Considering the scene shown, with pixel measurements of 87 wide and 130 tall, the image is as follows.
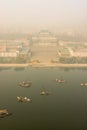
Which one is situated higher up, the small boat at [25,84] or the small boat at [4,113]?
the small boat at [25,84]

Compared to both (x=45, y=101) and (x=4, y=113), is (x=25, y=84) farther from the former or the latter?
(x=4, y=113)

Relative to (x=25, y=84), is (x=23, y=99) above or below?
below

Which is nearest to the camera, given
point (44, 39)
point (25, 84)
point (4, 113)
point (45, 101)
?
point (4, 113)

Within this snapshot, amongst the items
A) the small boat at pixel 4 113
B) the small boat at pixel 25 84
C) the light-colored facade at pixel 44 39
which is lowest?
the small boat at pixel 4 113

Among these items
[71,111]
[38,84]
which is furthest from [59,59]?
[71,111]

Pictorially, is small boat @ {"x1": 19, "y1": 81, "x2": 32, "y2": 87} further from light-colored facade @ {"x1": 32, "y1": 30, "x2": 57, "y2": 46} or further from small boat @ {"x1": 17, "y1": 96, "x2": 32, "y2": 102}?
light-colored facade @ {"x1": 32, "y1": 30, "x2": 57, "y2": 46}

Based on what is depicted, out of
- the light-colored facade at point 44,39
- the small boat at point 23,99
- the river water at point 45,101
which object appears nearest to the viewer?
the river water at point 45,101

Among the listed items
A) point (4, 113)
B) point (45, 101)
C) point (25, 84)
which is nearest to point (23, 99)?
point (45, 101)

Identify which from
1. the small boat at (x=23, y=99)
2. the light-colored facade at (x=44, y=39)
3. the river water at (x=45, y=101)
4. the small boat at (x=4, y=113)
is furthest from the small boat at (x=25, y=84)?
the light-colored facade at (x=44, y=39)

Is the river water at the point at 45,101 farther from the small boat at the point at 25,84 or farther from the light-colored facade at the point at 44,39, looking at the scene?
the light-colored facade at the point at 44,39
